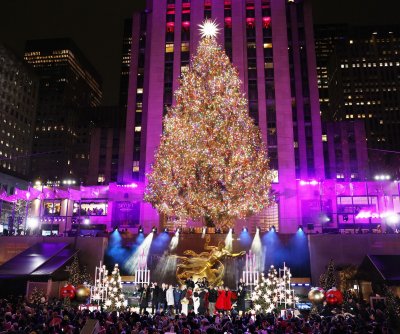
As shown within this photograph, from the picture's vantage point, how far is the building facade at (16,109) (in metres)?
100

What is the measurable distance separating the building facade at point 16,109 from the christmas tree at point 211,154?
7379cm

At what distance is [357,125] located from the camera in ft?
270

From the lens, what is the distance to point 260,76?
2073 inches

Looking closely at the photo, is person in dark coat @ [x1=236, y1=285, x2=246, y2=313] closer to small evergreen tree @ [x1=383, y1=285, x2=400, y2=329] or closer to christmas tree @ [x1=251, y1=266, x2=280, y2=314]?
christmas tree @ [x1=251, y1=266, x2=280, y2=314]

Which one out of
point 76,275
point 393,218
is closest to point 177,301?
point 76,275

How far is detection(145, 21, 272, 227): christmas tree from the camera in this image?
32469 mm

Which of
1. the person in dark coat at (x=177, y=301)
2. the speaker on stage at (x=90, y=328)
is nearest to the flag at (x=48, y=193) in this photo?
the person in dark coat at (x=177, y=301)

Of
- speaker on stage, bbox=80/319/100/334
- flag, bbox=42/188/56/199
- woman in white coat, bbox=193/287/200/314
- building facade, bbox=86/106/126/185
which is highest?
building facade, bbox=86/106/126/185

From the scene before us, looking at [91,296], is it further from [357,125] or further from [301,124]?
[357,125]

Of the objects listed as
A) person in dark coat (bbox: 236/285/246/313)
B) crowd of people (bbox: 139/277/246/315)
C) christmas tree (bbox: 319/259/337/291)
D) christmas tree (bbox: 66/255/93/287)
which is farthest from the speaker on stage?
christmas tree (bbox: 319/259/337/291)

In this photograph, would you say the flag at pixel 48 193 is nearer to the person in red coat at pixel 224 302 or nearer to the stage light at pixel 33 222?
the stage light at pixel 33 222

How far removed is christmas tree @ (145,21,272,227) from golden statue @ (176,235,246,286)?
5.41 m

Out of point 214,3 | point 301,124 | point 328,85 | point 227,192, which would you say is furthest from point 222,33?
point 328,85

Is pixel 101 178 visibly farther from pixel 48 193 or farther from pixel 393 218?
pixel 393 218
